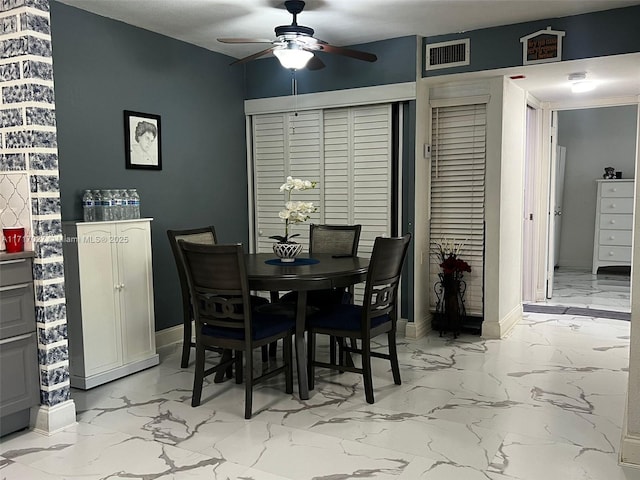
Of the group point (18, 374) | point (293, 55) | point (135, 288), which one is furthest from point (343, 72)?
point (18, 374)

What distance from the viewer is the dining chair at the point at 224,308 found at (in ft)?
9.80

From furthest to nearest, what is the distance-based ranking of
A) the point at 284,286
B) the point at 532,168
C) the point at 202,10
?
the point at 532,168
the point at 202,10
the point at 284,286

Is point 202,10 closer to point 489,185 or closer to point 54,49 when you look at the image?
point 54,49

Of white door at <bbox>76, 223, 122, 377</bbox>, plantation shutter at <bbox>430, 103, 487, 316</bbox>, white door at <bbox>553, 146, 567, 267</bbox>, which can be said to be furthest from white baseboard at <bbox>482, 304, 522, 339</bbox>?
white door at <bbox>553, 146, 567, 267</bbox>

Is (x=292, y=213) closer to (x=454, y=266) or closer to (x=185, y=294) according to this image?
(x=185, y=294)

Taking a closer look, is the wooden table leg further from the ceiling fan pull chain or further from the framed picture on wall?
the ceiling fan pull chain

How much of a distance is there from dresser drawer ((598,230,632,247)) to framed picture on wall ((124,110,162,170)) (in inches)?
255

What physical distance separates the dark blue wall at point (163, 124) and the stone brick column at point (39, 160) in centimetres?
76

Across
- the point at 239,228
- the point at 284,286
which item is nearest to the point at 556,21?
the point at 284,286

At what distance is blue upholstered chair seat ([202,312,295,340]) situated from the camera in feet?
10.2

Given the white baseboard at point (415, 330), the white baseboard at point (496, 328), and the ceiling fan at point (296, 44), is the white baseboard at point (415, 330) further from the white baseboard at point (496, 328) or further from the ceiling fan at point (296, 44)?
the ceiling fan at point (296, 44)

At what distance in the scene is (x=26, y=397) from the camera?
2.87 meters

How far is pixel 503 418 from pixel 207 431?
163cm

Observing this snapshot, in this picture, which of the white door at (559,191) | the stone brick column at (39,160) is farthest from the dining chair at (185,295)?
the white door at (559,191)
